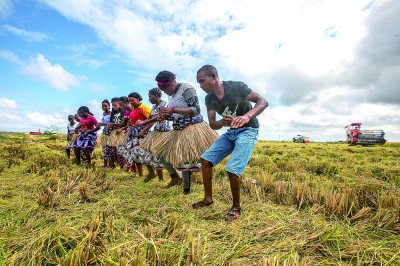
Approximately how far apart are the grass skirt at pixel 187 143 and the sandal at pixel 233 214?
46.7 inches

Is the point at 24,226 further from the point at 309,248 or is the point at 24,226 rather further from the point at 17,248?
the point at 309,248

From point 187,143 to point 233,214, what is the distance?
1.41m

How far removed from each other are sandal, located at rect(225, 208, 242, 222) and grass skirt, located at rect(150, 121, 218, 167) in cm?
119

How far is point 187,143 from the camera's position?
4.02 m

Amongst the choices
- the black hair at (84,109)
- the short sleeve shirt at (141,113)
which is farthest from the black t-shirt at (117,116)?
the short sleeve shirt at (141,113)

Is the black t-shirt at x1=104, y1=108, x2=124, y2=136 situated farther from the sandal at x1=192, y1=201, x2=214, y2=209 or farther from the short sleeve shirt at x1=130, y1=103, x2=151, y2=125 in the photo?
the sandal at x1=192, y1=201, x2=214, y2=209

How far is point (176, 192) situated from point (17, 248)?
2251mm

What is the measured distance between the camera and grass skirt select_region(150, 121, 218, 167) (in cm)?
397

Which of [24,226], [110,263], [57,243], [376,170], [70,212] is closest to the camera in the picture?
[110,263]

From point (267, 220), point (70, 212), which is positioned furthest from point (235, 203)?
point (70, 212)

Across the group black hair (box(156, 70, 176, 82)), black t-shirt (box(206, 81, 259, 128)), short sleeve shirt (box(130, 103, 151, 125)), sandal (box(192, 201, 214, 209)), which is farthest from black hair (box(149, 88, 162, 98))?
sandal (box(192, 201, 214, 209))

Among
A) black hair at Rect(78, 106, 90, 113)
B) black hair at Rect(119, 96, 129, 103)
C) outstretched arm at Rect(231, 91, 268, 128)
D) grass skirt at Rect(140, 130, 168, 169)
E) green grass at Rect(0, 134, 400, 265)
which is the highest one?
black hair at Rect(119, 96, 129, 103)

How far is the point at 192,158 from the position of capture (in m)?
3.96

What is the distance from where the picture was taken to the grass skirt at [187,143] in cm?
397
